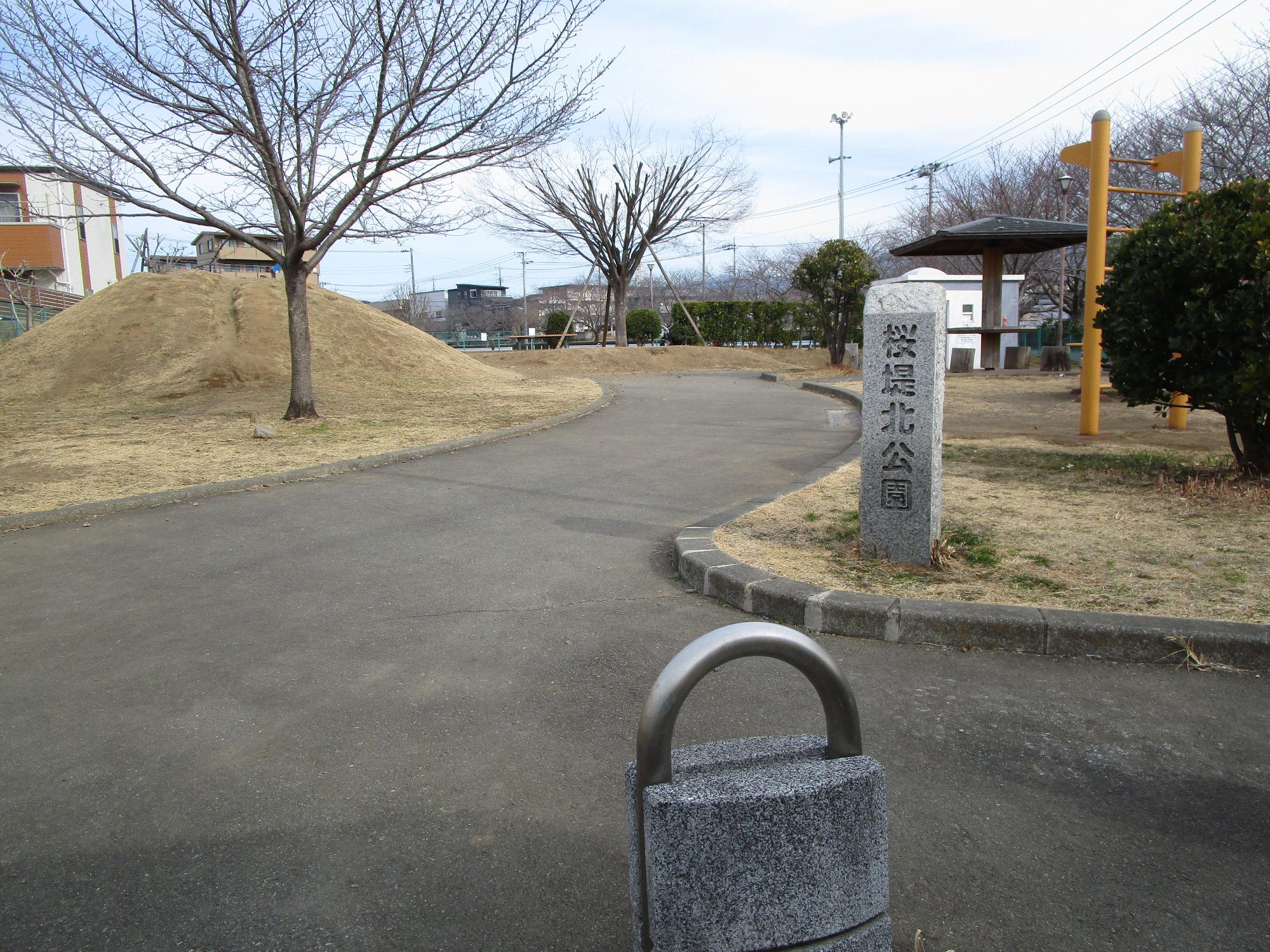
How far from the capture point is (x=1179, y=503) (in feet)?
19.9

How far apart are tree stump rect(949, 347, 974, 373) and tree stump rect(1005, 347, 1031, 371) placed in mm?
1280

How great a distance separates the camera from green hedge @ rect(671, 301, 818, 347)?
32.2 metres

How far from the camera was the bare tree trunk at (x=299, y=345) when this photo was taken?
11.5 metres

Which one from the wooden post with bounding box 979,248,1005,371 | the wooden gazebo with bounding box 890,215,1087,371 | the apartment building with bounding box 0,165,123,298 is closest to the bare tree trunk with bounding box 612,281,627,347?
the wooden gazebo with bounding box 890,215,1087,371

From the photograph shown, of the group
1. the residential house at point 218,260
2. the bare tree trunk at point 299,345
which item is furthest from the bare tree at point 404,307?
the bare tree trunk at point 299,345

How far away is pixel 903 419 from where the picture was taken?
15.4 feet

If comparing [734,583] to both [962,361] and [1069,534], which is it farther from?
[962,361]

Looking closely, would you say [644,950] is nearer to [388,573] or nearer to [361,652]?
[361,652]

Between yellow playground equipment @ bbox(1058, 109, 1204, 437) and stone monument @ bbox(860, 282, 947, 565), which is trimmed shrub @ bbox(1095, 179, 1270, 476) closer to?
yellow playground equipment @ bbox(1058, 109, 1204, 437)

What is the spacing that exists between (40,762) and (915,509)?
4067 mm

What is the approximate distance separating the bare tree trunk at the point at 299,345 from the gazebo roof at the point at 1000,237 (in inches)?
495

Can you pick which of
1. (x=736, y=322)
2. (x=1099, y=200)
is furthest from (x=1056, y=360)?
(x=736, y=322)

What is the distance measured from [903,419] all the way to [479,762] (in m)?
2.94

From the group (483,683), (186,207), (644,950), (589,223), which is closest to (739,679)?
(483,683)
